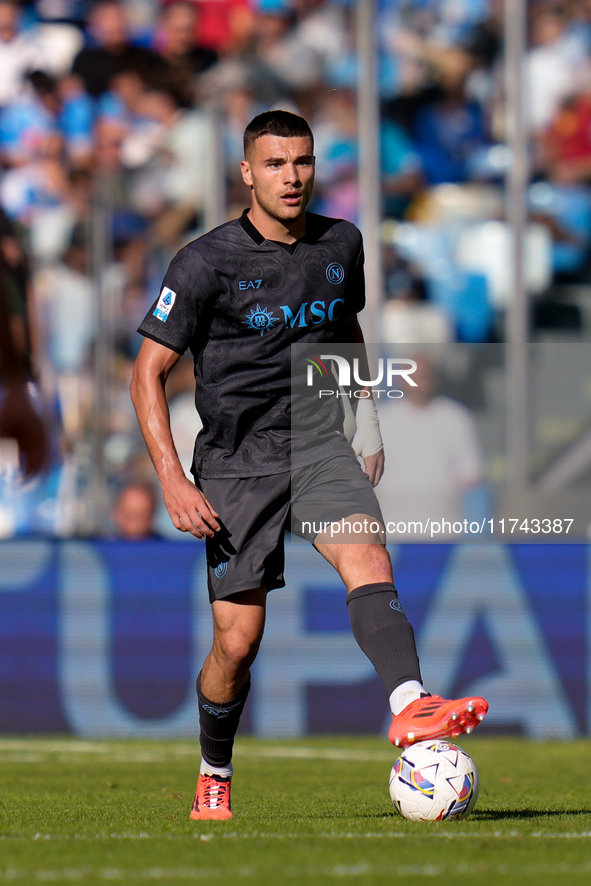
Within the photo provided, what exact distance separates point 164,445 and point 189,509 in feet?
0.73

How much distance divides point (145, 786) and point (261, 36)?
258 inches

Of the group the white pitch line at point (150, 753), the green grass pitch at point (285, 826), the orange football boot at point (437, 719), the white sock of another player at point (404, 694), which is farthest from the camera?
the white pitch line at point (150, 753)

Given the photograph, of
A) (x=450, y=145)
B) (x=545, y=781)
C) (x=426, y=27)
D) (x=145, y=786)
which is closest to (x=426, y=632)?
(x=545, y=781)

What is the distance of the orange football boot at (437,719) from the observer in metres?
3.53

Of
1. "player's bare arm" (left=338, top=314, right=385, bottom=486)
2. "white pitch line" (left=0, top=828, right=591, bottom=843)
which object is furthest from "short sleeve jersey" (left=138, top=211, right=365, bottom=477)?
"white pitch line" (left=0, top=828, right=591, bottom=843)

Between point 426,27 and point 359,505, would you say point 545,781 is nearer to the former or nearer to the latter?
point 359,505

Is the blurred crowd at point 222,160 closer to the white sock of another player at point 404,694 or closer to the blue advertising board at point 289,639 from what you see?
the blue advertising board at point 289,639

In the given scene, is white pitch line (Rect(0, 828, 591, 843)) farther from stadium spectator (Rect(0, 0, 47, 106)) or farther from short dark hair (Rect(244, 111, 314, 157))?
stadium spectator (Rect(0, 0, 47, 106))

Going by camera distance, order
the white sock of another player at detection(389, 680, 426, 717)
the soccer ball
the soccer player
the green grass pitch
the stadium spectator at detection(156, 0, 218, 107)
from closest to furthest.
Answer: the green grass pitch → the white sock of another player at detection(389, 680, 426, 717) → the soccer ball → the soccer player → the stadium spectator at detection(156, 0, 218, 107)

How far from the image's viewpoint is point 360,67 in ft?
30.1

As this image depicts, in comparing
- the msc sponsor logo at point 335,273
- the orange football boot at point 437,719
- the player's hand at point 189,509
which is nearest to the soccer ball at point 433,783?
the orange football boot at point 437,719

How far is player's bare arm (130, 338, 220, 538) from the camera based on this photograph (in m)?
3.93

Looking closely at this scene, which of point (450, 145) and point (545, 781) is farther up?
point (450, 145)

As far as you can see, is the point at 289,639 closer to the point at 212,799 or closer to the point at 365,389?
the point at 212,799
